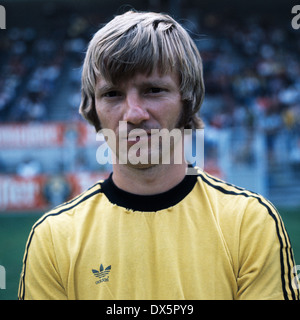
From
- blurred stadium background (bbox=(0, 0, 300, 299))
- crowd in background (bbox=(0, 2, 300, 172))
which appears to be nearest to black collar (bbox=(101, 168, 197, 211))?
blurred stadium background (bbox=(0, 0, 300, 299))

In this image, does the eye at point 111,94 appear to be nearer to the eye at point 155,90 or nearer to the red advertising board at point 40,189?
the eye at point 155,90

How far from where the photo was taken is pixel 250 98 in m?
14.2

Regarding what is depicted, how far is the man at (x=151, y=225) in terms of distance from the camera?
1.58 m

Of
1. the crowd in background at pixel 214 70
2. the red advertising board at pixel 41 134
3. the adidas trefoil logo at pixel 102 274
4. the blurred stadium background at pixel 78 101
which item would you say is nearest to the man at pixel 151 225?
the adidas trefoil logo at pixel 102 274

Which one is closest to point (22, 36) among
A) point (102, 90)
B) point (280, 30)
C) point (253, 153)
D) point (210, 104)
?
point (210, 104)

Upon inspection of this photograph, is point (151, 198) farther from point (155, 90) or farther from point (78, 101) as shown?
point (78, 101)

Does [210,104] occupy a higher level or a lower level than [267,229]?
higher

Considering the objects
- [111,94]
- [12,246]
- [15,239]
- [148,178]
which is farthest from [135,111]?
[15,239]

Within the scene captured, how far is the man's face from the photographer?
1.61 metres

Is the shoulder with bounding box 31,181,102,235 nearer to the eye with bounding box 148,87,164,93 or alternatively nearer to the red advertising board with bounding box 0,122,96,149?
the eye with bounding box 148,87,164,93

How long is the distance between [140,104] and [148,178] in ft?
1.11

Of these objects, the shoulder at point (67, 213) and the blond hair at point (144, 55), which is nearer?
the blond hair at point (144, 55)

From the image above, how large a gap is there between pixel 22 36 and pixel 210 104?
33.2ft
